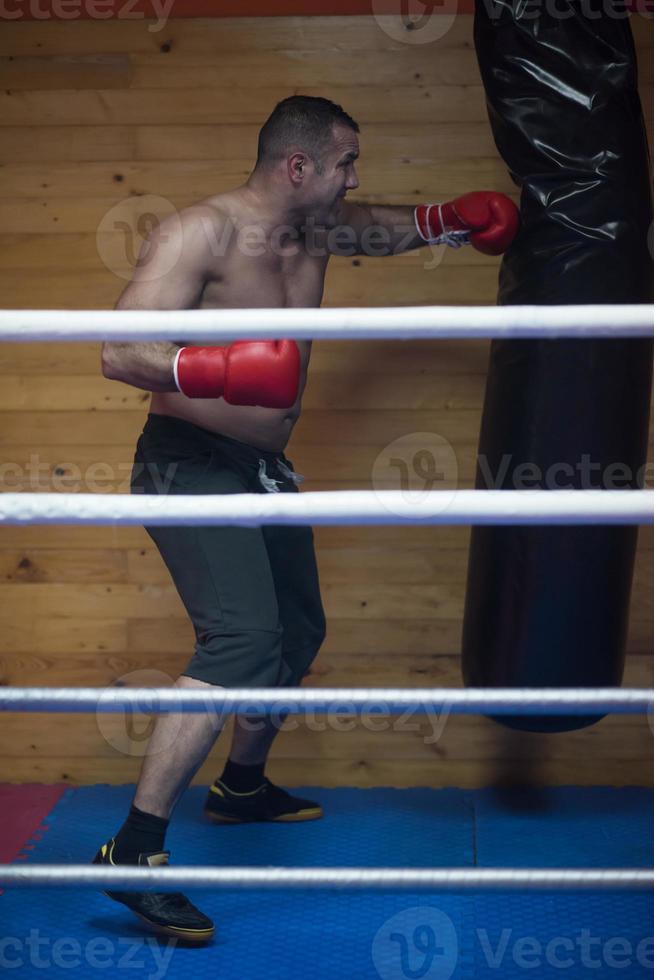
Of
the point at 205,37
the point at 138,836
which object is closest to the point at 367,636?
the point at 138,836

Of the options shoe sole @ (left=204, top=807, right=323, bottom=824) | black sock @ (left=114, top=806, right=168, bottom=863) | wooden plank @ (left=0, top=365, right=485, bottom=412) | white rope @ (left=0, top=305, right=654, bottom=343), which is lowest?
shoe sole @ (left=204, top=807, right=323, bottom=824)

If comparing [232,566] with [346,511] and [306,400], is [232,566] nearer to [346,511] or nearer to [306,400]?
[306,400]

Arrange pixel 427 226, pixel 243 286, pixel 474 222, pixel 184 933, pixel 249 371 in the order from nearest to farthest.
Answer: pixel 249 371 < pixel 184 933 < pixel 243 286 < pixel 474 222 < pixel 427 226

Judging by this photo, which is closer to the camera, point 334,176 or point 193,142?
point 334,176

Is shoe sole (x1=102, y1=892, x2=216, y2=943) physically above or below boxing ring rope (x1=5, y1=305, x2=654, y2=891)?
below

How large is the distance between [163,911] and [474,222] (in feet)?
4.42

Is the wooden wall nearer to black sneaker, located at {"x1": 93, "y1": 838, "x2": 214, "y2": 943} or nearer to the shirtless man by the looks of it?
the shirtless man

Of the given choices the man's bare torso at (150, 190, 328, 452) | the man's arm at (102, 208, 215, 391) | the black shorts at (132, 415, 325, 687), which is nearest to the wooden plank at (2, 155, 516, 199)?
the man's bare torso at (150, 190, 328, 452)

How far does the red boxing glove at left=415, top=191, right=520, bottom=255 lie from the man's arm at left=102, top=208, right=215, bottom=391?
1.65ft

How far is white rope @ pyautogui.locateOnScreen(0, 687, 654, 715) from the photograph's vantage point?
2.78 ft

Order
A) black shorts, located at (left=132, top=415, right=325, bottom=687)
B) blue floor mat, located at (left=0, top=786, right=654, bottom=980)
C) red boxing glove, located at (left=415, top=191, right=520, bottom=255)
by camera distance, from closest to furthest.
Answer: blue floor mat, located at (left=0, top=786, right=654, bottom=980)
black shorts, located at (left=132, top=415, right=325, bottom=687)
red boxing glove, located at (left=415, top=191, right=520, bottom=255)

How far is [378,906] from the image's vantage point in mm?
1755

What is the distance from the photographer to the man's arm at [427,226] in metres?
1.95

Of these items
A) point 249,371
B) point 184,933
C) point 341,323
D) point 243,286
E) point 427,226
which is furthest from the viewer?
point 427,226
